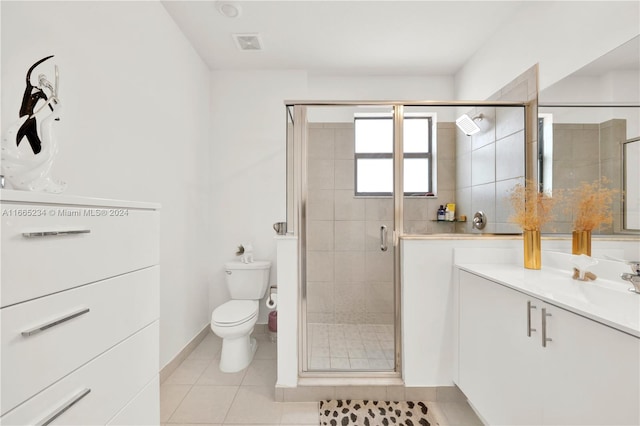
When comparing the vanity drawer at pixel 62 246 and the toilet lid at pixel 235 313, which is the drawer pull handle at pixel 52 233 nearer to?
the vanity drawer at pixel 62 246

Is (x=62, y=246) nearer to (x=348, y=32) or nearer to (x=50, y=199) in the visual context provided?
(x=50, y=199)

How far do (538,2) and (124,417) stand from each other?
9.67 feet

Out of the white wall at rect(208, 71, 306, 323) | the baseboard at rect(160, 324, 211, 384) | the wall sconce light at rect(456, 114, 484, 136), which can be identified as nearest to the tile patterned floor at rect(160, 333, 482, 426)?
the baseboard at rect(160, 324, 211, 384)

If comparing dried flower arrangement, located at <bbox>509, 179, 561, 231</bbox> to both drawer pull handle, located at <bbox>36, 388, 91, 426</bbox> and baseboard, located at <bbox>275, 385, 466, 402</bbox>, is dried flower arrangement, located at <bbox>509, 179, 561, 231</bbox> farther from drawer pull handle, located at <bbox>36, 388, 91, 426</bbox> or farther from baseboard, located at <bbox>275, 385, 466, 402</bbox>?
drawer pull handle, located at <bbox>36, 388, 91, 426</bbox>

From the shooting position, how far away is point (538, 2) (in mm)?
1703

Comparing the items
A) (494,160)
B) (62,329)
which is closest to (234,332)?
(62,329)

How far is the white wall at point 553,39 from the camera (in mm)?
1257

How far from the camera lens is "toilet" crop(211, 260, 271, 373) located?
77.0 inches

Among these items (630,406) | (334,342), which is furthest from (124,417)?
(630,406)

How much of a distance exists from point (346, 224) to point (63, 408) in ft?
4.76

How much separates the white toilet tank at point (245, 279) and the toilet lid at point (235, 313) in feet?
0.78

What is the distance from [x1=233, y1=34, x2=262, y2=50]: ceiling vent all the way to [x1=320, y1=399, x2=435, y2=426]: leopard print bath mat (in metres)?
2.72

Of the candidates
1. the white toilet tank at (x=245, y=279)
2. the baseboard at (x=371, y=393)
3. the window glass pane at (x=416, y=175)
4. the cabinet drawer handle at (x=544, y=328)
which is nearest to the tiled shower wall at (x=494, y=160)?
the window glass pane at (x=416, y=175)

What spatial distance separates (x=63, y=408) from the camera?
701 mm
